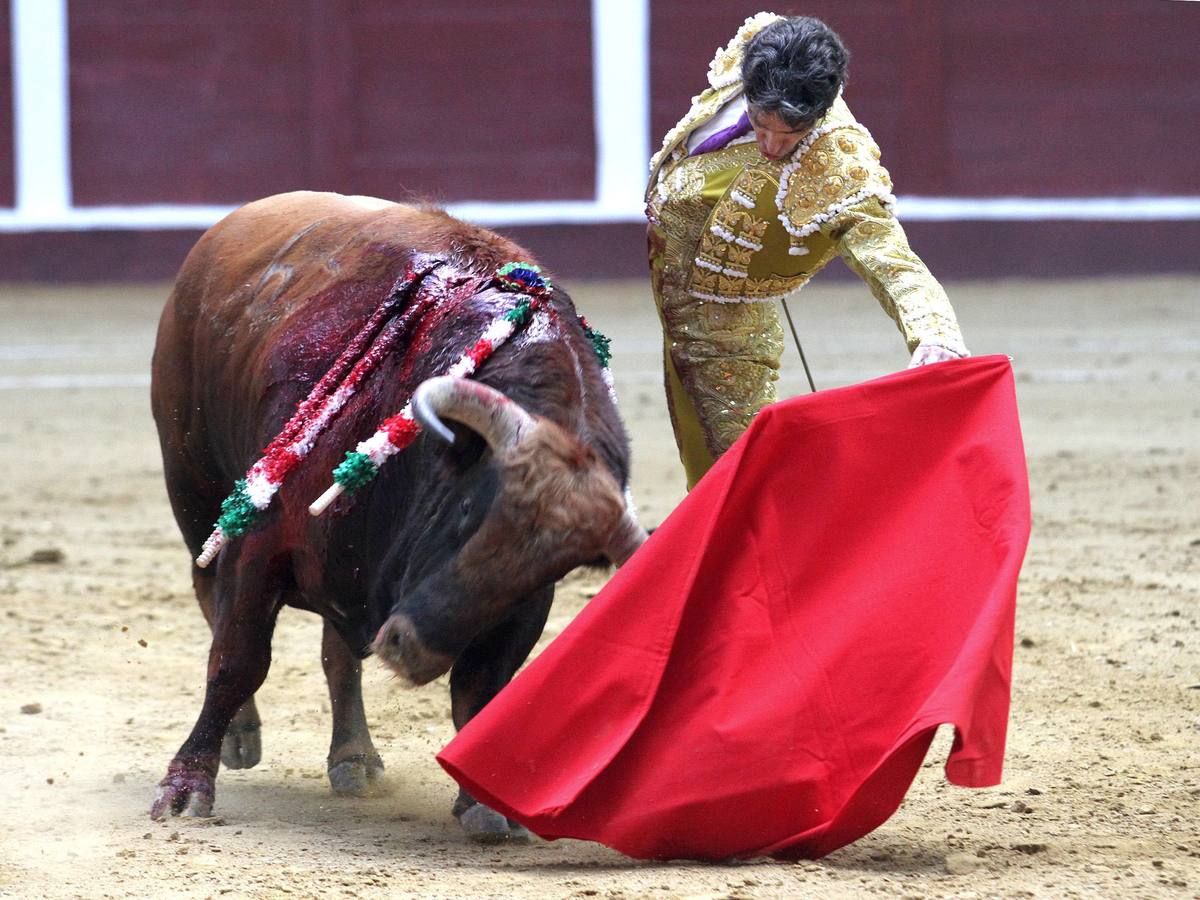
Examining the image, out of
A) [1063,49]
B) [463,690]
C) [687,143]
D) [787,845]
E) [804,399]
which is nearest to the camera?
[787,845]

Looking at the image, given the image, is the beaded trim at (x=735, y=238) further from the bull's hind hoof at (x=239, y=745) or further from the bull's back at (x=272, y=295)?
the bull's hind hoof at (x=239, y=745)

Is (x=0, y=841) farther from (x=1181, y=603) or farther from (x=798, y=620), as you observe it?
(x=1181, y=603)

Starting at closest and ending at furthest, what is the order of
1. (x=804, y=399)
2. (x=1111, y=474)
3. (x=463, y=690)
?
1. (x=804, y=399)
2. (x=463, y=690)
3. (x=1111, y=474)

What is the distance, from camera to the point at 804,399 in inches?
102

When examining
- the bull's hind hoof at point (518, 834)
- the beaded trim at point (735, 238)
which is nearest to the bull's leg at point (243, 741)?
the bull's hind hoof at point (518, 834)

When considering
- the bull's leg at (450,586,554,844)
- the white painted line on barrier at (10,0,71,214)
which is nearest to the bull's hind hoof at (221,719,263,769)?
the bull's leg at (450,586,554,844)

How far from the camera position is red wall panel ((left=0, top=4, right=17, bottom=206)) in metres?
10.2

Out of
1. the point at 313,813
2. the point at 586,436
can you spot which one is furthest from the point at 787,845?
the point at 313,813

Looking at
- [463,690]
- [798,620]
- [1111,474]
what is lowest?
[1111,474]

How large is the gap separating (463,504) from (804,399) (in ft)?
1.64

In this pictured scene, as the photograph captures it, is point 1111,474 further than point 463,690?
Yes

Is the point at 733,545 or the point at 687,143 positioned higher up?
the point at 687,143

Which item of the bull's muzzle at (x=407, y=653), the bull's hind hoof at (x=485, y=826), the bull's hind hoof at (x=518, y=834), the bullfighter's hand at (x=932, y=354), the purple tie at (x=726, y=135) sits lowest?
the bull's hind hoof at (x=518, y=834)

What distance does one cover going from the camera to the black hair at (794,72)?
265cm
